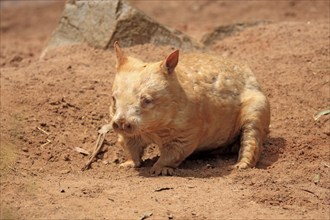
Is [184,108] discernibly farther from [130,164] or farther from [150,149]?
[150,149]

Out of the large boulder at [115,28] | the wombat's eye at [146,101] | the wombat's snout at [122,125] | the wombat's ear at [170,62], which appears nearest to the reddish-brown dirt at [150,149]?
the large boulder at [115,28]

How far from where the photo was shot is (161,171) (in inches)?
276

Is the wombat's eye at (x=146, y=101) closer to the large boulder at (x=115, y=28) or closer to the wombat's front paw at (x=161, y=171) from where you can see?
the wombat's front paw at (x=161, y=171)

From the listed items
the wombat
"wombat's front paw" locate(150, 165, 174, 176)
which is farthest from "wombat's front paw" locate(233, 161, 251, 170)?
"wombat's front paw" locate(150, 165, 174, 176)

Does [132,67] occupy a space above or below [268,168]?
above

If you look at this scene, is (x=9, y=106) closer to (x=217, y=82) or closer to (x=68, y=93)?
(x=68, y=93)

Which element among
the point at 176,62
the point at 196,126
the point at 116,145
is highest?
the point at 176,62

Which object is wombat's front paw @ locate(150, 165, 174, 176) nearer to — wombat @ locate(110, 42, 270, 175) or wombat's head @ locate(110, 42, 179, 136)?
wombat @ locate(110, 42, 270, 175)

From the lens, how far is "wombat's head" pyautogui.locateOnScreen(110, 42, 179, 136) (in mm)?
6621

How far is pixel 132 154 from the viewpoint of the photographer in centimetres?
736

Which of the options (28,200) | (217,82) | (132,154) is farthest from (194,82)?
(28,200)

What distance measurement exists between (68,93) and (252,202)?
11.1 ft

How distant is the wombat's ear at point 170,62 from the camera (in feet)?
22.7

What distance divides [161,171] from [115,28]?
3456 millimetres
